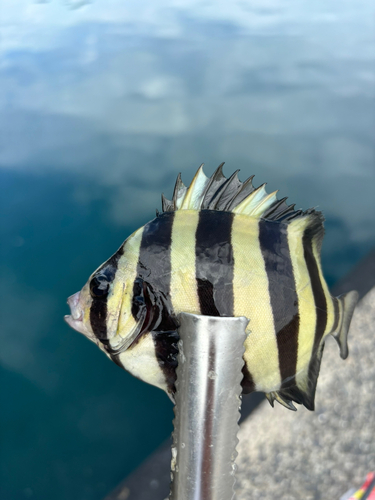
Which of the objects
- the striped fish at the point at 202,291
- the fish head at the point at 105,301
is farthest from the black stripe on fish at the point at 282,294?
the fish head at the point at 105,301

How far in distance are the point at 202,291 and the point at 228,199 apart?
112 millimetres

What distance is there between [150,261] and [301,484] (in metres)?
0.91

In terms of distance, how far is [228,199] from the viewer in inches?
18.0

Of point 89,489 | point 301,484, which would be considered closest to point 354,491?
point 301,484

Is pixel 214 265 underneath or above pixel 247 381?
above

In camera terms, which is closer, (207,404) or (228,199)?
(207,404)

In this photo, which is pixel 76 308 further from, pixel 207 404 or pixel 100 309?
pixel 207 404

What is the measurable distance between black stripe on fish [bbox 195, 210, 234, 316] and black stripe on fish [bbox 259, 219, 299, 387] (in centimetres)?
4

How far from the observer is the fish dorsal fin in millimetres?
445

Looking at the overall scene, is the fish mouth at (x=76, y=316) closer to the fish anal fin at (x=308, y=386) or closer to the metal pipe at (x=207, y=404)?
the metal pipe at (x=207, y=404)

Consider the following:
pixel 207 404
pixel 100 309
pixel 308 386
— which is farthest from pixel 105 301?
pixel 308 386

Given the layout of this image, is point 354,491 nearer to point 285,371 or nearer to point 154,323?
point 285,371

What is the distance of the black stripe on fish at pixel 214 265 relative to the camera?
399 millimetres

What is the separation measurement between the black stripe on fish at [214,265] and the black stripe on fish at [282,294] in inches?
1.6
